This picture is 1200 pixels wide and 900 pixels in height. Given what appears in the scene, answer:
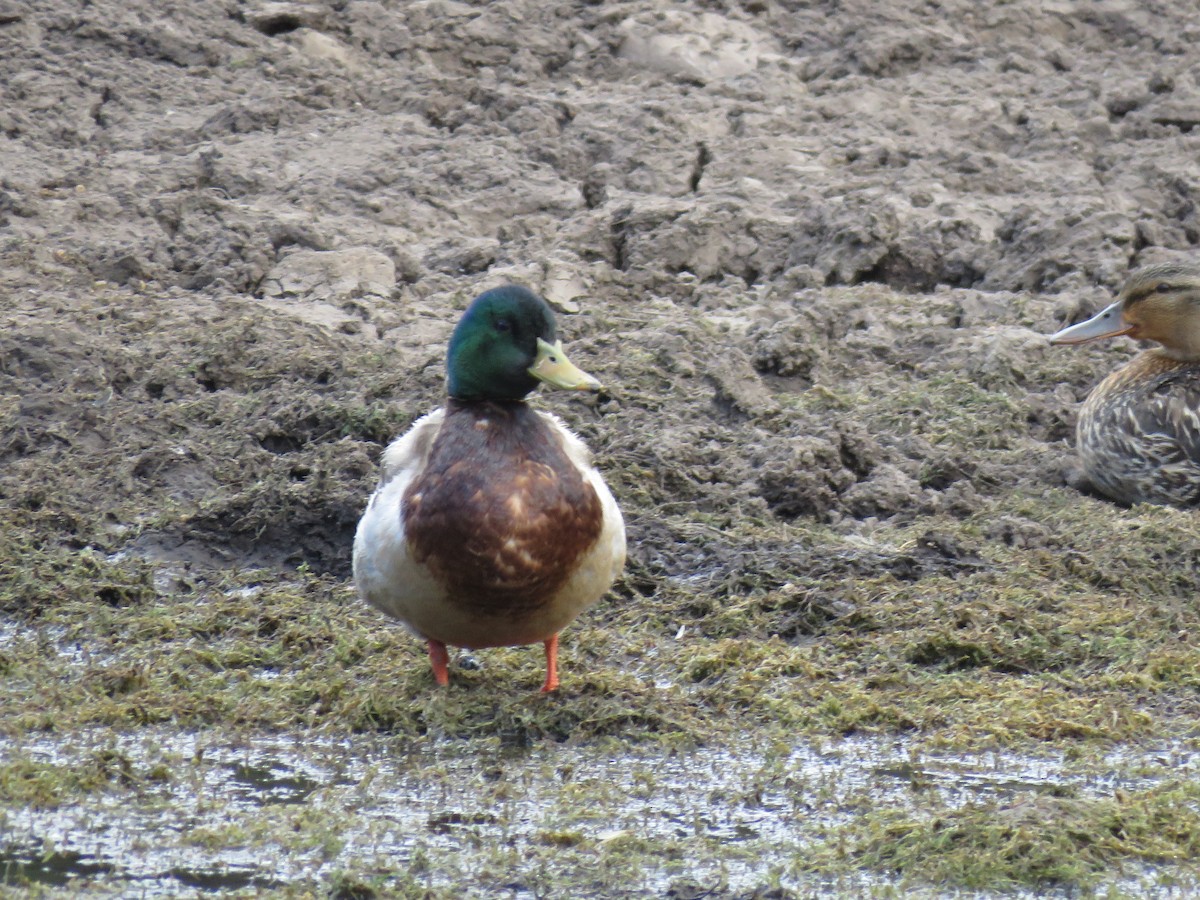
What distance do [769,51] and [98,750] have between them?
23.7ft

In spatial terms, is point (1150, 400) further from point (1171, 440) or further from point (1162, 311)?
point (1162, 311)

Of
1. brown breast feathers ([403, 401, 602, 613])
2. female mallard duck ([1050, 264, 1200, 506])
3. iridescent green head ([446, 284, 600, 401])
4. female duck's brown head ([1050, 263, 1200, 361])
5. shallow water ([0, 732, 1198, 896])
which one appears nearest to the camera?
shallow water ([0, 732, 1198, 896])

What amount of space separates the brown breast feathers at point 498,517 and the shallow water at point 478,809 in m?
0.48

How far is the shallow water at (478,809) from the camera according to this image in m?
4.44

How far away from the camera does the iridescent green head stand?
5473mm

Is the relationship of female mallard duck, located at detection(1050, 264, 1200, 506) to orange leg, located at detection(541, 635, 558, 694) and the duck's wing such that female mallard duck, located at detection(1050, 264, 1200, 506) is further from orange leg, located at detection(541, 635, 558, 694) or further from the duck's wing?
orange leg, located at detection(541, 635, 558, 694)

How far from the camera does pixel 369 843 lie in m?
4.61

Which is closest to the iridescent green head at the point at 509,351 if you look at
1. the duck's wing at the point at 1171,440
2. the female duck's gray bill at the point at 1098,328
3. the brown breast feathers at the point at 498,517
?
the brown breast feathers at the point at 498,517

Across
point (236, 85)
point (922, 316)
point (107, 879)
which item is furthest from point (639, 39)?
point (107, 879)

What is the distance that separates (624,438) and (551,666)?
1969mm

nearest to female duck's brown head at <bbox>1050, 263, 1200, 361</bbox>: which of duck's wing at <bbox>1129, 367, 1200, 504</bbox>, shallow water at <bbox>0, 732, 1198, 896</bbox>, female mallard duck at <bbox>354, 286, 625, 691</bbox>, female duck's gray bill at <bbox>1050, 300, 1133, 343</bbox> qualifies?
female duck's gray bill at <bbox>1050, 300, 1133, 343</bbox>

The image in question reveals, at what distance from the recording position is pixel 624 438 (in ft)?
24.7

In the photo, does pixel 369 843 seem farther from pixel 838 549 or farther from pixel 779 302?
pixel 779 302

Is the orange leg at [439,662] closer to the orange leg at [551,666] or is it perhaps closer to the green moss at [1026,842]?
the orange leg at [551,666]
